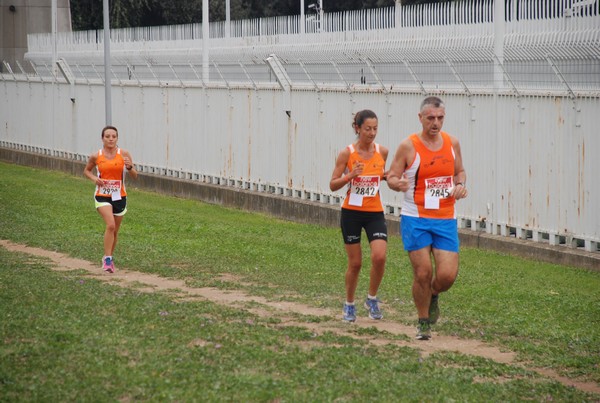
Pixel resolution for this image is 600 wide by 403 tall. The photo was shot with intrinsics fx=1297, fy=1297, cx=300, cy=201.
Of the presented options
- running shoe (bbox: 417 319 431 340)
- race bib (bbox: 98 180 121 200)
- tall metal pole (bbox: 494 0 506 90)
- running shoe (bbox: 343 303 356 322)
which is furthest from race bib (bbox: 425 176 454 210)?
tall metal pole (bbox: 494 0 506 90)

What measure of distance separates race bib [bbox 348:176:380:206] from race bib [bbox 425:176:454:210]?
1.18m

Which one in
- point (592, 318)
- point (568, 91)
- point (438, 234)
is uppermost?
point (568, 91)

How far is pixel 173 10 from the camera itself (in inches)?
3135

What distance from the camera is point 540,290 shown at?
45.3 ft

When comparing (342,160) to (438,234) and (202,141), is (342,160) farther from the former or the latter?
(202,141)

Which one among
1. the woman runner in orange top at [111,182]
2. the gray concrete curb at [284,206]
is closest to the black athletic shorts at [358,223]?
the woman runner in orange top at [111,182]

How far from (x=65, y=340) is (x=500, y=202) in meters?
9.06

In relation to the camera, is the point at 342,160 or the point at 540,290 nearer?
the point at 342,160

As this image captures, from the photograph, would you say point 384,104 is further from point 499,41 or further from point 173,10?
point 173,10

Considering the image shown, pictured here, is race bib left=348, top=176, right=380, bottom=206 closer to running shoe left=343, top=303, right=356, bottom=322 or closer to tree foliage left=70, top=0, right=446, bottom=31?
running shoe left=343, top=303, right=356, bottom=322

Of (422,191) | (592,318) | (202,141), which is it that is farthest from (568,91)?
(202,141)

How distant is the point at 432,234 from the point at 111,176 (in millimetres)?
6083

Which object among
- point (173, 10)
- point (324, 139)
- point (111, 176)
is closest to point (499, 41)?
point (324, 139)

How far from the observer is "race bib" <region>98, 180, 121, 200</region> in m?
15.2
